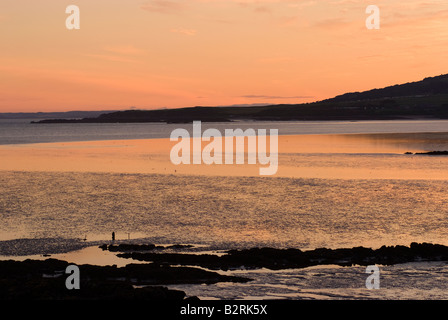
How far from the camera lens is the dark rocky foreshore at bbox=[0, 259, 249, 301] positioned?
18.7m

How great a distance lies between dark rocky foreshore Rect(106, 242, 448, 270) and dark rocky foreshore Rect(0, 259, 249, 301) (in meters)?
1.35

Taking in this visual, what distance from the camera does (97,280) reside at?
2056cm

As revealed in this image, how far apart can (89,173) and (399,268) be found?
3977 centimetres

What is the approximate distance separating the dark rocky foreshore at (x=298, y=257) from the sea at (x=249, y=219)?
534mm

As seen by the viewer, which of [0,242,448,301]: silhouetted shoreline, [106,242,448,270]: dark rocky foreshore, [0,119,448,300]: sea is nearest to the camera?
[0,242,448,301]: silhouetted shoreline

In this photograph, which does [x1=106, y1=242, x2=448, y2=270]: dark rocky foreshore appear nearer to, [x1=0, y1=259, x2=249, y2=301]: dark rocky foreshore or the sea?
the sea

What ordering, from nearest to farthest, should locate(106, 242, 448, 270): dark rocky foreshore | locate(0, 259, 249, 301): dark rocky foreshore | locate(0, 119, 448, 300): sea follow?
locate(0, 259, 249, 301): dark rocky foreshore, locate(0, 119, 448, 300): sea, locate(106, 242, 448, 270): dark rocky foreshore

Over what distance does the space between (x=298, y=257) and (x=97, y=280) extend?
806 centimetres

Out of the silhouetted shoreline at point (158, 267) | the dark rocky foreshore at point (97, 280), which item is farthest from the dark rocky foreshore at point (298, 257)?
the dark rocky foreshore at point (97, 280)

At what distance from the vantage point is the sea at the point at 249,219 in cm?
2130

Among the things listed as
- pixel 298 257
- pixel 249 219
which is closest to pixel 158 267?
pixel 298 257

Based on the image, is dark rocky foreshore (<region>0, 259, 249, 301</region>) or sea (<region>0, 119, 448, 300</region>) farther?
sea (<region>0, 119, 448, 300</region>)

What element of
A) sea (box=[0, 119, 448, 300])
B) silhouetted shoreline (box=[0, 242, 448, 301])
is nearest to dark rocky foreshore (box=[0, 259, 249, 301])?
silhouetted shoreline (box=[0, 242, 448, 301])

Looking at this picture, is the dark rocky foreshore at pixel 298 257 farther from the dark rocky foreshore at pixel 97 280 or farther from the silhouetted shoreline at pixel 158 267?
the dark rocky foreshore at pixel 97 280
